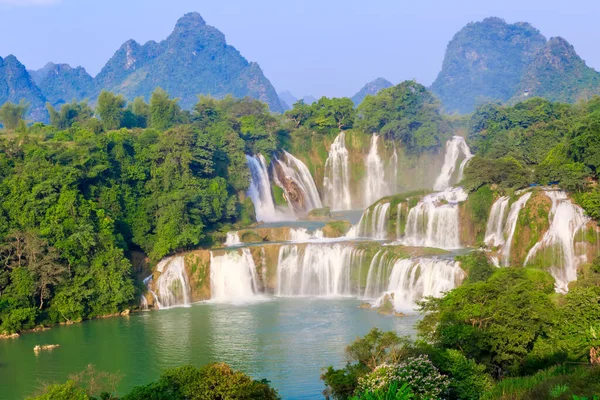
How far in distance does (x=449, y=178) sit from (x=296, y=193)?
7.68 metres

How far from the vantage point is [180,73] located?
4341 inches

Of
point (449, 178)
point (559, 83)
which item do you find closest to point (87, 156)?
point (449, 178)

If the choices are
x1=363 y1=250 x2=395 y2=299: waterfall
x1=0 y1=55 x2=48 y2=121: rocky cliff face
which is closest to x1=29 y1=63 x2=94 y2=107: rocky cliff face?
x1=0 y1=55 x2=48 y2=121: rocky cliff face

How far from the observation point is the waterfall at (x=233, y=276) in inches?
981

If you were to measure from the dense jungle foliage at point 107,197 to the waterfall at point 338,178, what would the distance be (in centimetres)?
311

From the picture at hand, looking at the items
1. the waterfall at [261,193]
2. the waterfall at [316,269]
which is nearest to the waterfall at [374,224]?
the waterfall at [316,269]

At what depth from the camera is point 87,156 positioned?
2619 centimetres

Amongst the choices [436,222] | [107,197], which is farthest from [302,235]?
[107,197]

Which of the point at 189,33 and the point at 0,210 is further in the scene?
the point at 189,33

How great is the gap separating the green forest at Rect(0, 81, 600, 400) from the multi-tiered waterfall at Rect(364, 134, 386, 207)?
143 cm

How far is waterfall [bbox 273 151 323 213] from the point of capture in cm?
3516

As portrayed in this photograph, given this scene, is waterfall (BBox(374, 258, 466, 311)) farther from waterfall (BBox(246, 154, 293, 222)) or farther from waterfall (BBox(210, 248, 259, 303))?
waterfall (BBox(246, 154, 293, 222))

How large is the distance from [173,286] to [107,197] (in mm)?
4598

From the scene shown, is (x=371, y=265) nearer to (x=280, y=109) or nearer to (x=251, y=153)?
(x=251, y=153)
